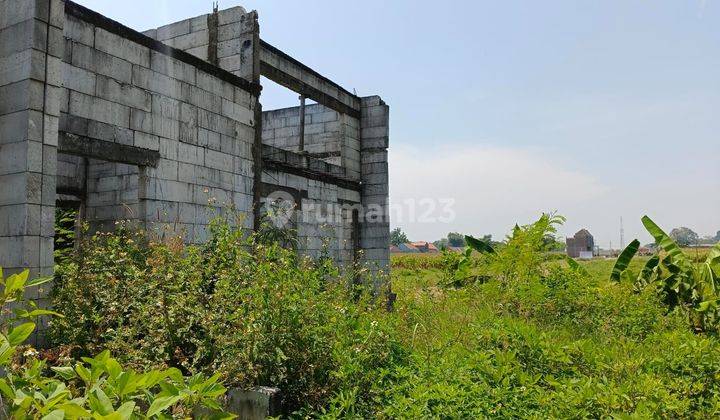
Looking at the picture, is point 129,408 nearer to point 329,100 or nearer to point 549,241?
point 549,241

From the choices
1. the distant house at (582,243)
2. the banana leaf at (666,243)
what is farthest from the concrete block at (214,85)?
the distant house at (582,243)

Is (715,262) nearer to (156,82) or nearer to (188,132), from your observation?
(188,132)

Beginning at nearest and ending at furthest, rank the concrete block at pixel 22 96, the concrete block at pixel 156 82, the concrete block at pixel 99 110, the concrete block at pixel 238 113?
the concrete block at pixel 22 96 < the concrete block at pixel 99 110 < the concrete block at pixel 156 82 < the concrete block at pixel 238 113

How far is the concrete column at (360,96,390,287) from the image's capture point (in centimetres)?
1241

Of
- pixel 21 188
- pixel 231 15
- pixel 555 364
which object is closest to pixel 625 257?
pixel 555 364

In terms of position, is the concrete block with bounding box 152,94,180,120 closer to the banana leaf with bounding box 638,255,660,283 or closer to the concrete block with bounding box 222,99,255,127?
the concrete block with bounding box 222,99,255,127

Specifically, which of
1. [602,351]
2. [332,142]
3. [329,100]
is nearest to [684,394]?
[602,351]

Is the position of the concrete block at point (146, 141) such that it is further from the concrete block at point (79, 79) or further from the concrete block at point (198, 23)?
the concrete block at point (198, 23)

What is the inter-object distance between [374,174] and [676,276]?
23.5 feet

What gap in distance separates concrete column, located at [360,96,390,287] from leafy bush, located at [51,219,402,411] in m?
7.28

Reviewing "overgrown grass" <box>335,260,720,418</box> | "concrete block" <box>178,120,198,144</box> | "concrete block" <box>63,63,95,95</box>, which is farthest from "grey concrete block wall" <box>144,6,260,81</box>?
"overgrown grass" <box>335,260,720,418</box>

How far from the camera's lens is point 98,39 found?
20.1 ft

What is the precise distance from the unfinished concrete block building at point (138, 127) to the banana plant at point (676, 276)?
165 inches

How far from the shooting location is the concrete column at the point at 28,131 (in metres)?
4.81
